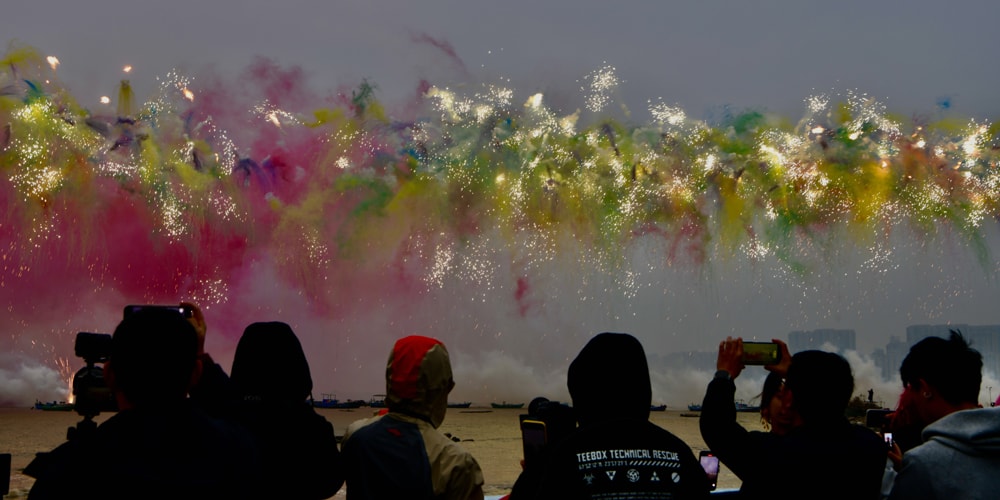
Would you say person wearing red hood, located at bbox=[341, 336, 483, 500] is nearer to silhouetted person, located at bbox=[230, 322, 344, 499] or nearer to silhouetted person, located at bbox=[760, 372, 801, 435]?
silhouetted person, located at bbox=[230, 322, 344, 499]

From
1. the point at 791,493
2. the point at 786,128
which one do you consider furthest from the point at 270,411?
the point at 786,128

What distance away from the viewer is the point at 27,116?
2144cm

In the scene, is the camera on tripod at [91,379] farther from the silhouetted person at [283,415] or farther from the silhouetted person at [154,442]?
the silhouetted person at [154,442]

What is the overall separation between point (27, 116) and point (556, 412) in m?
21.0

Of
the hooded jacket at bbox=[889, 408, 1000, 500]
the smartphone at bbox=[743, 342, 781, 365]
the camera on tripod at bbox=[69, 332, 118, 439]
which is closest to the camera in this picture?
the hooded jacket at bbox=[889, 408, 1000, 500]

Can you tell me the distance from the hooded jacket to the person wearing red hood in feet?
7.78

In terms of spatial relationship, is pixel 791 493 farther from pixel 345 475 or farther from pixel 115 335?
pixel 115 335

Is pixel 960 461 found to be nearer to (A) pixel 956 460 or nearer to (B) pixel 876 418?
(A) pixel 956 460

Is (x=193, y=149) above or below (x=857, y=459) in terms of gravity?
above

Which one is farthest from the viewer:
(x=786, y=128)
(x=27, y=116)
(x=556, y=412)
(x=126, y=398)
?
(x=786, y=128)

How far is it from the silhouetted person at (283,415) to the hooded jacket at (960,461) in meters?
3.10

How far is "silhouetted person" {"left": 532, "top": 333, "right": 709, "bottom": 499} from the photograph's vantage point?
3283 mm

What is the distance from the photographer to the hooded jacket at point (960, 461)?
150 inches

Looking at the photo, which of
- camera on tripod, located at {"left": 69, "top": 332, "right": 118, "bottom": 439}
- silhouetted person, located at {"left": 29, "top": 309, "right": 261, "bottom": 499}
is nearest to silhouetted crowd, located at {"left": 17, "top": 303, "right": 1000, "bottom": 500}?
silhouetted person, located at {"left": 29, "top": 309, "right": 261, "bottom": 499}
